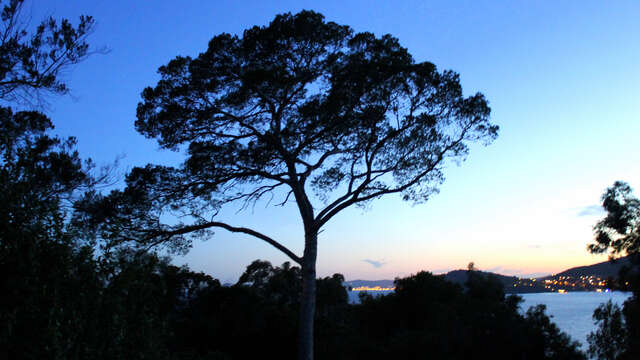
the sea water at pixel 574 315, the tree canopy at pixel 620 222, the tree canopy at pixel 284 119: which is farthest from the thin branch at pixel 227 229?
the tree canopy at pixel 620 222

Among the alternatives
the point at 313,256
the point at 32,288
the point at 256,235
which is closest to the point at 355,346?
the point at 313,256

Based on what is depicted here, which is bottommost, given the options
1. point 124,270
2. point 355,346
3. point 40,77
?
point 355,346

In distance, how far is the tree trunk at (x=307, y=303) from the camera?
29.0 ft

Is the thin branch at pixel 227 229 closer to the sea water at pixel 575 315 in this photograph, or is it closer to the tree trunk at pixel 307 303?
the tree trunk at pixel 307 303

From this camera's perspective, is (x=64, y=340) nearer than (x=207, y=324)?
Yes

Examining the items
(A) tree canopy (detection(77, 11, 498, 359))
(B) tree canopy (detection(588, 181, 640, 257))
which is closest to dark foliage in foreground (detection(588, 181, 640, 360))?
(B) tree canopy (detection(588, 181, 640, 257))

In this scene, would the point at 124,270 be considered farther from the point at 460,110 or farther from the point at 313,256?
the point at 460,110

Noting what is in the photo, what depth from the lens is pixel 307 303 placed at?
899cm

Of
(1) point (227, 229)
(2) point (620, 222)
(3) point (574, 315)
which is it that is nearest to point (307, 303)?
(1) point (227, 229)

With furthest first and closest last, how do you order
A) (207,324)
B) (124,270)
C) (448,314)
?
(448,314) < (207,324) < (124,270)

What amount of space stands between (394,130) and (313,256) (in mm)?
3295

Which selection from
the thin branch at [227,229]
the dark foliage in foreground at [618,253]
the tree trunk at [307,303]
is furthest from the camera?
the dark foliage in foreground at [618,253]

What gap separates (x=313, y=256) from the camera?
939cm

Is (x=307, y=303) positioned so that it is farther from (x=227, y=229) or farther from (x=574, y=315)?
(x=574, y=315)
